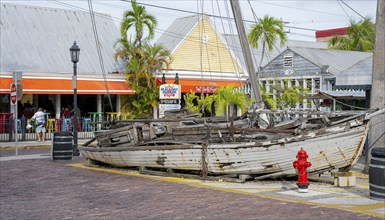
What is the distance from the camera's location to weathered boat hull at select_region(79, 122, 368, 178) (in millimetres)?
12539

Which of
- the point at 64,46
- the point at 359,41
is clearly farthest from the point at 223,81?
the point at 359,41

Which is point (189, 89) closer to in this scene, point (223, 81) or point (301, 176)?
point (223, 81)

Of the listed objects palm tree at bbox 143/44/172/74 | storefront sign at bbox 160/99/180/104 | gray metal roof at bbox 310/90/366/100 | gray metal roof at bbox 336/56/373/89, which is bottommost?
storefront sign at bbox 160/99/180/104

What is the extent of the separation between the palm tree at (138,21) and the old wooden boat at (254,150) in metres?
19.4

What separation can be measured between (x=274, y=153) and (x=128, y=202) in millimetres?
3687

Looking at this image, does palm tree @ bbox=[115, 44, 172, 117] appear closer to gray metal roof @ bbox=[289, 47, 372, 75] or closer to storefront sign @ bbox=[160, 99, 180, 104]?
storefront sign @ bbox=[160, 99, 180, 104]

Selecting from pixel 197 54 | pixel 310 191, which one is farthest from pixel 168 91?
pixel 310 191

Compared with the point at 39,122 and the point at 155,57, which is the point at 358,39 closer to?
the point at 155,57

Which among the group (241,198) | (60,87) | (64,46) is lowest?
(241,198)

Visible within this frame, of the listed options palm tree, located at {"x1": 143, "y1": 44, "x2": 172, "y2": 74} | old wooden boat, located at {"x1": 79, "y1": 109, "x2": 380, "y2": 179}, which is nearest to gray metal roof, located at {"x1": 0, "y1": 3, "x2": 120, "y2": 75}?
palm tree, located at {"x1": 143, "y1": 44, "x2": 172, "y2": 74}

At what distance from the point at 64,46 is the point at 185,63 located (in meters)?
7.82

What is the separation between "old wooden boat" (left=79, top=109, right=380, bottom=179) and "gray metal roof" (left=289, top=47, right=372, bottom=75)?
1972 centimetres

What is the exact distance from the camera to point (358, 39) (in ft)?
156

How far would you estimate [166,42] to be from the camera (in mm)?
38375
